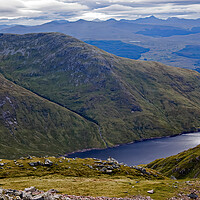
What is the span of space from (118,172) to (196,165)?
56.8 meters

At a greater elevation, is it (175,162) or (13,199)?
(13,199)

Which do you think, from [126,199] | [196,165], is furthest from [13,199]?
[196,165]

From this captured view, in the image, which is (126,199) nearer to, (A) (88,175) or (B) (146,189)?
(B) (146,189)

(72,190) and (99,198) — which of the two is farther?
(72,190)

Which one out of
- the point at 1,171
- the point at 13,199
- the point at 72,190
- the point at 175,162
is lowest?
the point at 175,162

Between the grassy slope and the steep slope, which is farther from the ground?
the grassy slope

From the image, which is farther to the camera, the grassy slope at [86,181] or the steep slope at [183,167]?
the steep slope at [183,167]

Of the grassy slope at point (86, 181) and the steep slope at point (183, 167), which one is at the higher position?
the grassy slope at point (86, 181)

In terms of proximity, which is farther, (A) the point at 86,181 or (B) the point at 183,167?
(B) the point at 183,167

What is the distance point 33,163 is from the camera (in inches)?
4225

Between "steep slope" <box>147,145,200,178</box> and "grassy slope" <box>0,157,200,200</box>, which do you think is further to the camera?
"steep slope" <box>147,145,200,178</box>

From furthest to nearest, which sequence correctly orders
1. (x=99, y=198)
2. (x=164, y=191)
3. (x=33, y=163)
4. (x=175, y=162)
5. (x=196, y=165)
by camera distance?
(x=175, y=162) → (x=196, y=165) → (x=33, y=163) → (x=164, y=191) → (x=99, y=198)

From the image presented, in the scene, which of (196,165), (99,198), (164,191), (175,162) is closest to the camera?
(99,198)

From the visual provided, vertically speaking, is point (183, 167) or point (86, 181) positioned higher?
point (86, 181)
